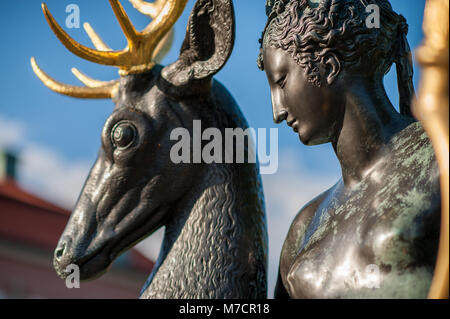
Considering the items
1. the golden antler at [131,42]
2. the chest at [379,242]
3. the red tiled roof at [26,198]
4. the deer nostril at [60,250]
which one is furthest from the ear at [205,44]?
the red tiled roof at [26,198]

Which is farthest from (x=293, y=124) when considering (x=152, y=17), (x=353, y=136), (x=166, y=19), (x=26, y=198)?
(x=26, y=198)

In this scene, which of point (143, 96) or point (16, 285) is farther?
point (16, 285)

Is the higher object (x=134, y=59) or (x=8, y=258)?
(x=134, y=59)

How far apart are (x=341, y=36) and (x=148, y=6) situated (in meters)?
1.40

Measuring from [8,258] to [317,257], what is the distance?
770 centimetres

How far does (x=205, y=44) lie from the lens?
2617mm

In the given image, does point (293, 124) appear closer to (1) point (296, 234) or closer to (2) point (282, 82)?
(2) point (282, 82)

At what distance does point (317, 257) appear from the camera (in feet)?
6.28

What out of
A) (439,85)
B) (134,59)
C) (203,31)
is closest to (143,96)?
(134,59)

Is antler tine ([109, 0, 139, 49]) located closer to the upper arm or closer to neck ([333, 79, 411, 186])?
the upper arm

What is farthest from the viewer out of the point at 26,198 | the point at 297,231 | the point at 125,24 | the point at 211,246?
→ the point at 26,198

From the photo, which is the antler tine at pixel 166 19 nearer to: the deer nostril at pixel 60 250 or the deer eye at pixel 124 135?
the deer eye at pixel 124 135

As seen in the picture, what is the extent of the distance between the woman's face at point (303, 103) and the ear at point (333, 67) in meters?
0.01

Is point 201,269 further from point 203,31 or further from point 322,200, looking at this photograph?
point 203,31
